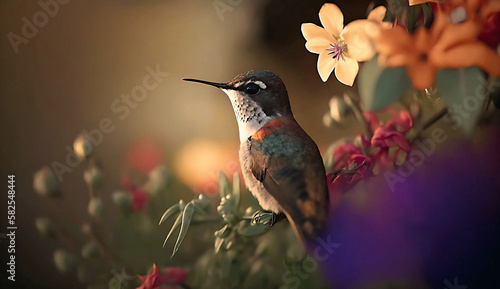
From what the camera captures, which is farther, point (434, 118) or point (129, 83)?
point (129, 83)

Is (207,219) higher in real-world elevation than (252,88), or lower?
lower

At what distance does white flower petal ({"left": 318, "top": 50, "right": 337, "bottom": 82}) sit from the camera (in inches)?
24.0

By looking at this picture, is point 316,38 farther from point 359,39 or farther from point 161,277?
point 161,277

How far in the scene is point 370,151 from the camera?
0.60 metres

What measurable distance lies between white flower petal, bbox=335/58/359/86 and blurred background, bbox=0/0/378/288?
4 cm

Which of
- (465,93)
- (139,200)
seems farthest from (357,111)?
(139,200)

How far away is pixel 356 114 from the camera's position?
2.00 ft

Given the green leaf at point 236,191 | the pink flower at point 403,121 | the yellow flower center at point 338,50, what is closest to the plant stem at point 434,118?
the pink flower at point 403,121

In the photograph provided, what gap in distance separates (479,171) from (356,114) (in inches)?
5.9

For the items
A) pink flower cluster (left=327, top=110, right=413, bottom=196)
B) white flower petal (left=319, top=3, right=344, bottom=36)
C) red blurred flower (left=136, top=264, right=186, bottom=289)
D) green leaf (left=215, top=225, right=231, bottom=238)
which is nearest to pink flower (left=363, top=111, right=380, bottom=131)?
pink flower cluster (left=327, top=110, right=413, bottom=196)

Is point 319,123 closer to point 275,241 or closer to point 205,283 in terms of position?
point 275,241

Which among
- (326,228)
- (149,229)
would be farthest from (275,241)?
(149,229)

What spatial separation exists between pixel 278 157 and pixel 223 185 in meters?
0.11

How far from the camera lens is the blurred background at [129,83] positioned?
0.67 metres
